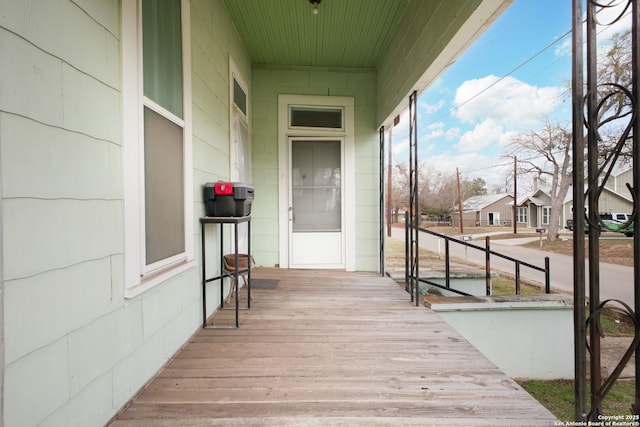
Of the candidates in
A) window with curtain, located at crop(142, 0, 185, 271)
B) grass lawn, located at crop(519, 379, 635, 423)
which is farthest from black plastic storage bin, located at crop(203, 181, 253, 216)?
grass lawn, located at crop(519, 379, 635, 423)

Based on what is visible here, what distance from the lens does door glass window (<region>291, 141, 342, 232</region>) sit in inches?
176

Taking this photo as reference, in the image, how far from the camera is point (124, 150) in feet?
4.59

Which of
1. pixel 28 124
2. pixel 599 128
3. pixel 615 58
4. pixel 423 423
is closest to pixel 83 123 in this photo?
pixel 28 124

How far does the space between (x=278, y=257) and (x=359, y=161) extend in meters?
1.96

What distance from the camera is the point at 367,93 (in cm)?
451

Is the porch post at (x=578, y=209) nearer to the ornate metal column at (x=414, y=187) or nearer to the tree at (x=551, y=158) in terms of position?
the ornate metal column at (x=414, y=187)

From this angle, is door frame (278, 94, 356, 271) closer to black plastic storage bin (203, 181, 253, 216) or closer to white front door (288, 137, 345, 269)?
white front door (288, 137, 345, 269)

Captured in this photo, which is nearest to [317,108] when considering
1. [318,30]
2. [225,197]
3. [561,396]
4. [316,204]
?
[318,30]

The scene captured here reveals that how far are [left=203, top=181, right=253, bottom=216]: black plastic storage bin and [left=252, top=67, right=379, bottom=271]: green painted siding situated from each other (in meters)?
2.05

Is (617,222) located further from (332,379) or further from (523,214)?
(523,214)

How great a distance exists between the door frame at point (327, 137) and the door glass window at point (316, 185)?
0.34 feet

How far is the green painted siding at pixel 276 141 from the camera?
14.6ft

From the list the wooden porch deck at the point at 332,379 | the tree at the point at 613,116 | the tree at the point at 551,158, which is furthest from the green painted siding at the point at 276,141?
the tree at the point at 551,158

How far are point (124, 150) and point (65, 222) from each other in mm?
487
